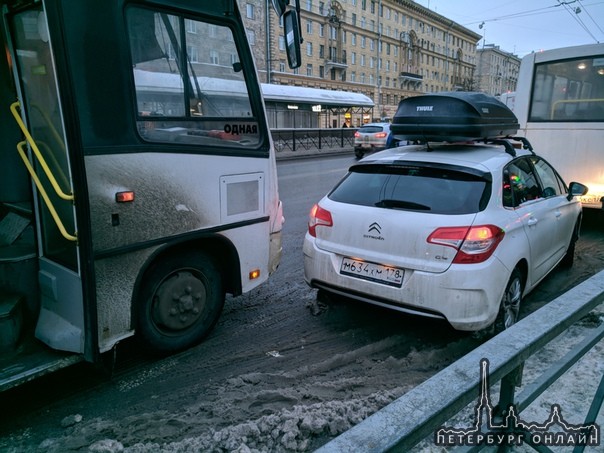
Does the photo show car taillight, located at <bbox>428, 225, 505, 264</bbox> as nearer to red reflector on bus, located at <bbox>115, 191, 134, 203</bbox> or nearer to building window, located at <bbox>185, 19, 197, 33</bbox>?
red reflector on bus, located at <bbox>115, 191, 134, 203</bbox>

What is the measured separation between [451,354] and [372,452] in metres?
2.98

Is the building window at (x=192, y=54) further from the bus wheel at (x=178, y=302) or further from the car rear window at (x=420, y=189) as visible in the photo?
the car rear window at (x=420, y=189)

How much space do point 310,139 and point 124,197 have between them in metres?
25.8

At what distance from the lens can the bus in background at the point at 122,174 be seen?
2.85 meters

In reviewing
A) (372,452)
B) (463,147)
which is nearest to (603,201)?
(463,147)

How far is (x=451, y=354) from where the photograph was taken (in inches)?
148

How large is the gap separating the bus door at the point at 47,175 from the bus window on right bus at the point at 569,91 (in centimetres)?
887

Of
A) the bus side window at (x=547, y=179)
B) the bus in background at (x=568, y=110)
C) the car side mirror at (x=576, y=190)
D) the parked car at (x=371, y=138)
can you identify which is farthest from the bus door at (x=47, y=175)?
the parked car at (x=371, y=138)

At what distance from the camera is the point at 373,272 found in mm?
3818

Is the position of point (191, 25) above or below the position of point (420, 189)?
above

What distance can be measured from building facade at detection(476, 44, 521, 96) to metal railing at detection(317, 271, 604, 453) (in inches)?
4798

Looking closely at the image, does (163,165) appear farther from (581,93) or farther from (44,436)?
(581,93)

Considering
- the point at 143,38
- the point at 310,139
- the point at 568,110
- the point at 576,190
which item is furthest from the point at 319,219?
the point at 310,139

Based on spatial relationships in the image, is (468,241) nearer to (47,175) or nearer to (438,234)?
(438,234)
